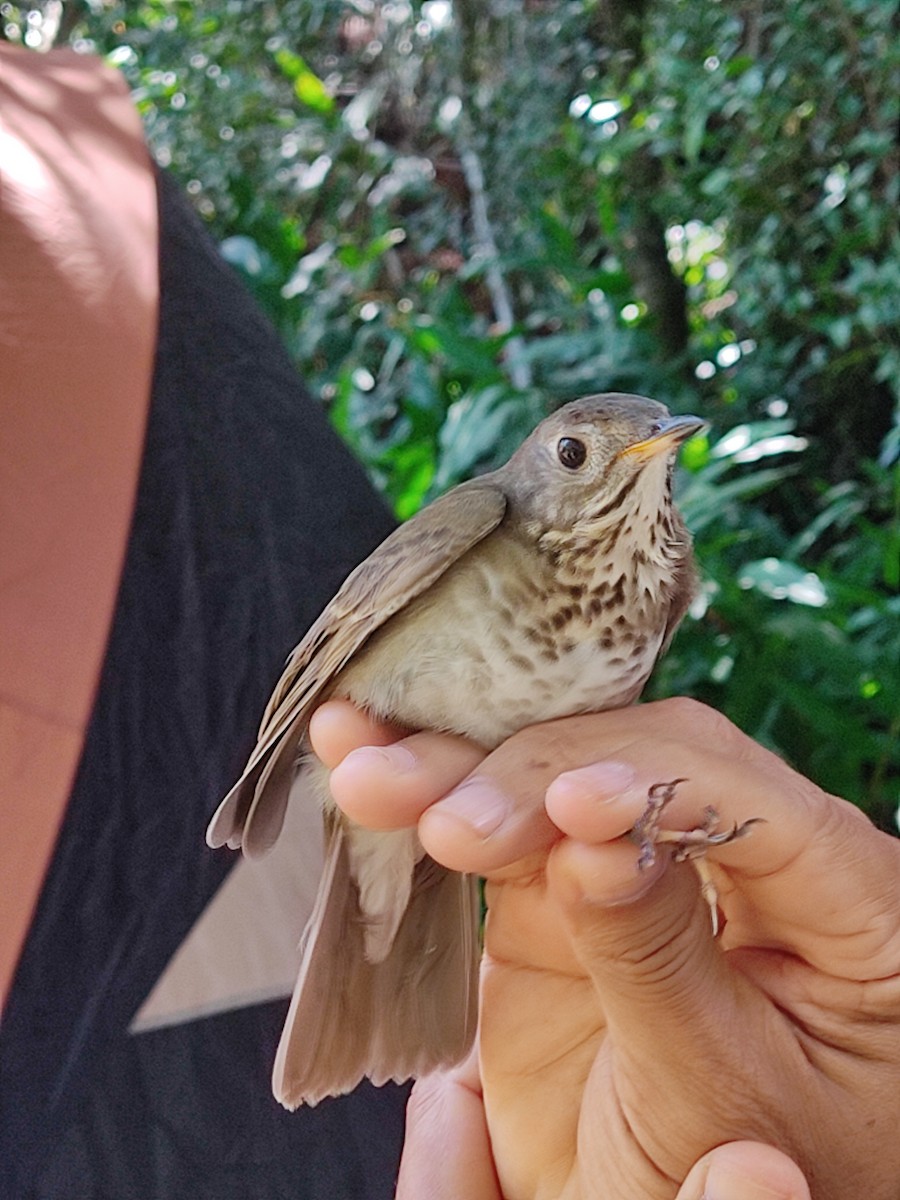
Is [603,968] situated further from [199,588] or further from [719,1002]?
[199,588]

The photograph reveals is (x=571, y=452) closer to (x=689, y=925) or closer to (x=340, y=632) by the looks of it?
(x=340, y=632)

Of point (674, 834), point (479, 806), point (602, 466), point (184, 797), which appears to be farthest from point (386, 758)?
point (184, 797)

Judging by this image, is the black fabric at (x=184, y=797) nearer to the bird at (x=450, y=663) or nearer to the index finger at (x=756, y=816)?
the bird at (x=450, y=663)

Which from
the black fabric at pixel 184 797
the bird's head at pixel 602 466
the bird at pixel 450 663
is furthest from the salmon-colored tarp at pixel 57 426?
the bird's head at pixel 602 466

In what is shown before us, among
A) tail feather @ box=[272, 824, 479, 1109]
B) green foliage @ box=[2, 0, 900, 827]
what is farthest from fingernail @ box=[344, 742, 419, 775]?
green foliage @ box=[2, 0, 900, 827]

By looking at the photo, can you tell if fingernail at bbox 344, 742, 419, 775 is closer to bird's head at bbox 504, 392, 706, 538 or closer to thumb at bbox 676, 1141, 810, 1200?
bird's head at bbox 504, 392, 706, 538

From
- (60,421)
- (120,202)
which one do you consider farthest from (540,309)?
(60,421)
